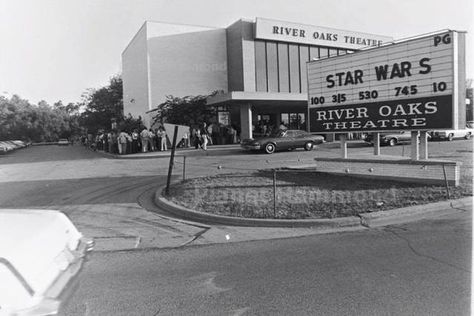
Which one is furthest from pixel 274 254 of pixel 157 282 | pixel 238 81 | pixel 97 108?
pixel 97 108

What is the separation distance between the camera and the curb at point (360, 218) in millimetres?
6816

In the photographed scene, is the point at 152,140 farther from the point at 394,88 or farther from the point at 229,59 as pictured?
the point at 394,88

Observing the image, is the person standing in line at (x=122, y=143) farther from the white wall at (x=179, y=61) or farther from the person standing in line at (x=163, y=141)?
the white wall at (x=179, y=61)

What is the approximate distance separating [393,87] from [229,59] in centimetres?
2267

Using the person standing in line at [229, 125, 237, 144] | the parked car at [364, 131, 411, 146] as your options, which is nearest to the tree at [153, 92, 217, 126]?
the person standing in line at [229, 125, 237, 144]

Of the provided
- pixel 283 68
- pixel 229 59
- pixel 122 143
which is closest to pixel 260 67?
pixel 283 68

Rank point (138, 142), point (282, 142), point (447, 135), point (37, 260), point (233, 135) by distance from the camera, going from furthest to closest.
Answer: point (447, 135), point (233, 135), point (138, 142), point (282, 142), point (37, 260)

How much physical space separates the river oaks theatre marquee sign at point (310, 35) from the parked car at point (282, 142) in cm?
1096

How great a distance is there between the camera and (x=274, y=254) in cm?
539

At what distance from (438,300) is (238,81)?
2793 centimetres

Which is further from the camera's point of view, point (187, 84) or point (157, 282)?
point (187, 84)

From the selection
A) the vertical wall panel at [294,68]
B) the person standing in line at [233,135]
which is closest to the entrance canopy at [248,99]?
the person standing in line at [233,135]

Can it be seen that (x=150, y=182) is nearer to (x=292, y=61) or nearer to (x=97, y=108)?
(x=292, y=61)

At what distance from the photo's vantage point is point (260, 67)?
101ft
